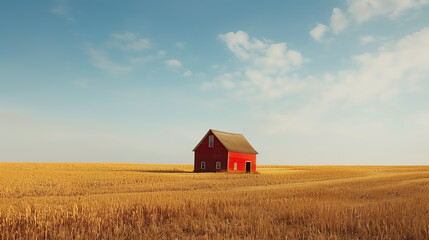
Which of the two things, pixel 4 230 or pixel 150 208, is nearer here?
pixel 4 230

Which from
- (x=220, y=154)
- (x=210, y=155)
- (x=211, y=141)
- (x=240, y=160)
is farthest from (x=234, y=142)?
(x=210, y=155)

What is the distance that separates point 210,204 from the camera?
11.8 meters

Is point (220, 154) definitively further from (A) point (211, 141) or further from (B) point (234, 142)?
(B) point (234, 142)

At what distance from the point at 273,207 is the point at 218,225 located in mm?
3222

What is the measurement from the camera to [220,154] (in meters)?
48.4

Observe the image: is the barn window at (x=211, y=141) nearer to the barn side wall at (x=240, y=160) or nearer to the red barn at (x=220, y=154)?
the red barn at (x=220, y=154)

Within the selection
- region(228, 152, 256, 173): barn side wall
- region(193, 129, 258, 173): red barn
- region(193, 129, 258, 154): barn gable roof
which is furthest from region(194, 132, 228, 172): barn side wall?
region(228, 152, 256, 173): barn side wall

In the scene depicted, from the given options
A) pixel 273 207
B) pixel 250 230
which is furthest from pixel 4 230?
pixel 273 207

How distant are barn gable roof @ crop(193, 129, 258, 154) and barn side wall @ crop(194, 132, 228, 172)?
663 millimetres

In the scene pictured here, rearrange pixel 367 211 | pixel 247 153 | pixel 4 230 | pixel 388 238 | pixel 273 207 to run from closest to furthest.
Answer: pixel 388 238, pixel 4 230, pixel 367 211, pixel 273 207, pixel 247 153

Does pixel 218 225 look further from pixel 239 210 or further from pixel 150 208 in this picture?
pixel 150 208

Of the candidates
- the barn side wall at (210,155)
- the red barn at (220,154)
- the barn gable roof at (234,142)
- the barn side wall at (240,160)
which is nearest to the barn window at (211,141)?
the red barn at (220,154)

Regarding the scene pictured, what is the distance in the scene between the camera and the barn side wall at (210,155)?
47.9m

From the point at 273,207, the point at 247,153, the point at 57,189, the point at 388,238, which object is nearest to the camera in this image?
the point at 388,238
